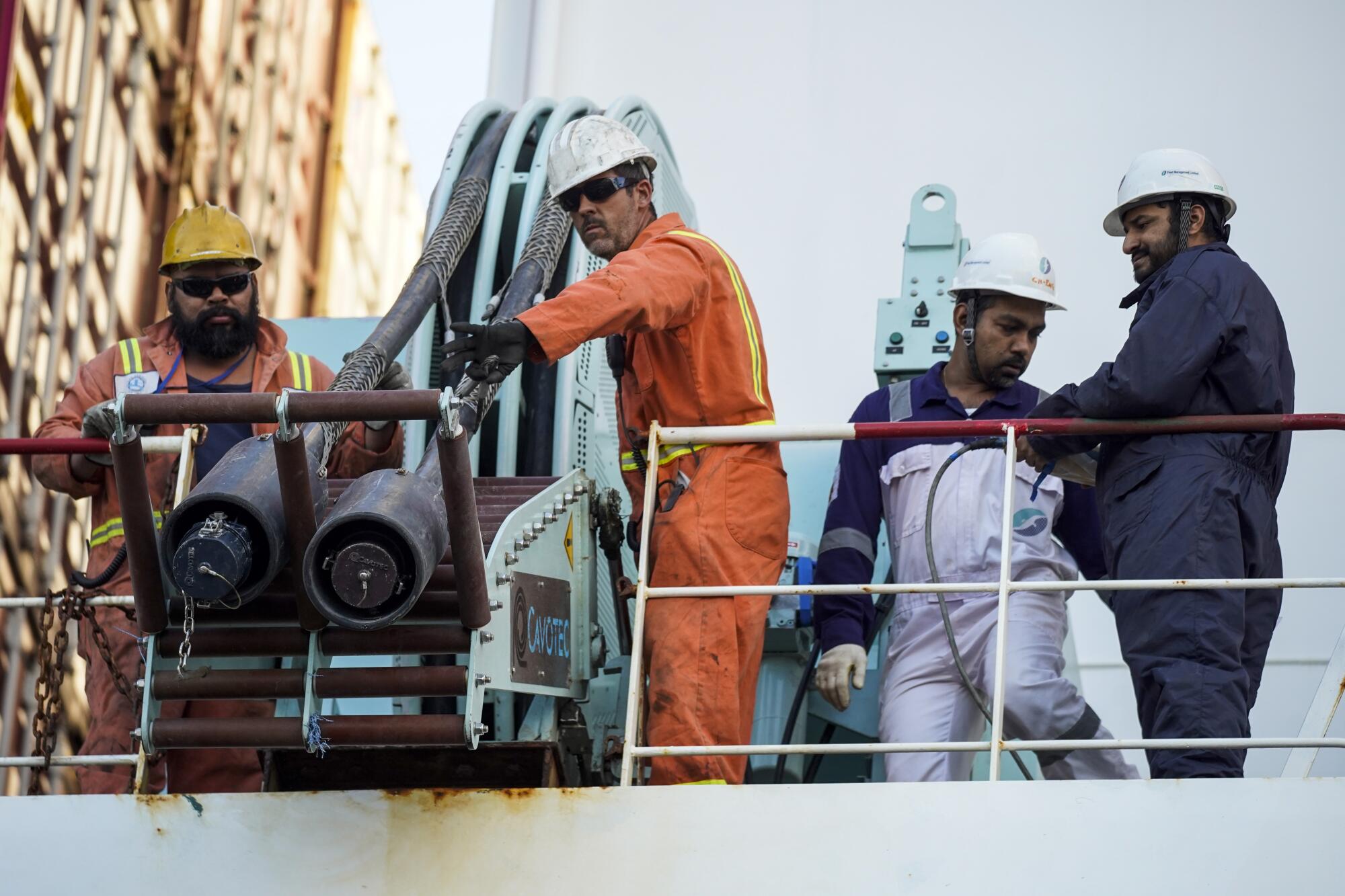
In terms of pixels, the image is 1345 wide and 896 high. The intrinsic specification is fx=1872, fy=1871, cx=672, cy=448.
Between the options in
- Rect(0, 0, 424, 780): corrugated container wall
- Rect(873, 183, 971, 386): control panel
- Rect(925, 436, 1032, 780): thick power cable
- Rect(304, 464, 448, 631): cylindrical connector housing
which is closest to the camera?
Rect(304, 464, 448, 631): cylindrical connector housing

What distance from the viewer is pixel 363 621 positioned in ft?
12.0

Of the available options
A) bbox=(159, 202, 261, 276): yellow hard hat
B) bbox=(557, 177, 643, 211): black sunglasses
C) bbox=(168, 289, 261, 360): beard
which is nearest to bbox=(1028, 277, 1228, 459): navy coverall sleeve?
bbox=(557, 177, 643, 211): black sunglasses

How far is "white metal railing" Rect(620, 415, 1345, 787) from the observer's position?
396cm

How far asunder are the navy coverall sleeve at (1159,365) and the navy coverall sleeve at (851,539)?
2.78ft

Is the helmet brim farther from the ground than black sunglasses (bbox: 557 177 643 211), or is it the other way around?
the helmet brim

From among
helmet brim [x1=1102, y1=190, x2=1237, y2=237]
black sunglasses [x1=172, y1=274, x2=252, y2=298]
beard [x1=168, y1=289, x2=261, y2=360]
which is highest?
helmet brim [x1=1102, y1=190, x2=1237, y2=237]

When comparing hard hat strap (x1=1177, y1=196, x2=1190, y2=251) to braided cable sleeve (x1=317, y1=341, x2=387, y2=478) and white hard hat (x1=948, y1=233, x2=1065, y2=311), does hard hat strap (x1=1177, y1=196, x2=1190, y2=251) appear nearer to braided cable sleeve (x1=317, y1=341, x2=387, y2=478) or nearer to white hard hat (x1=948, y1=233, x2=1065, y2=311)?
white hard hat (x1=948, y1=233, x2=1065, y2=311)

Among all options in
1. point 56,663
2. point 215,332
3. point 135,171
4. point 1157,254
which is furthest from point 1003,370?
point 135,171

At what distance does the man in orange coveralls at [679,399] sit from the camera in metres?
4.38

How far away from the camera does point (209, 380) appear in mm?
5426

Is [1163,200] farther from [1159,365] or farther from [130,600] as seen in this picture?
[130,600]

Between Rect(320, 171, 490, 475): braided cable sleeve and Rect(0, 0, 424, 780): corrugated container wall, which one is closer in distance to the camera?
Rect(320, 171, 490, 475): braided cable sleeve

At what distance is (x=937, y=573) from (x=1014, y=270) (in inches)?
39.4

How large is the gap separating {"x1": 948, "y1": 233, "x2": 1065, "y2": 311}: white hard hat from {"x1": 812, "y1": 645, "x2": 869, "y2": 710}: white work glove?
1.25 m
